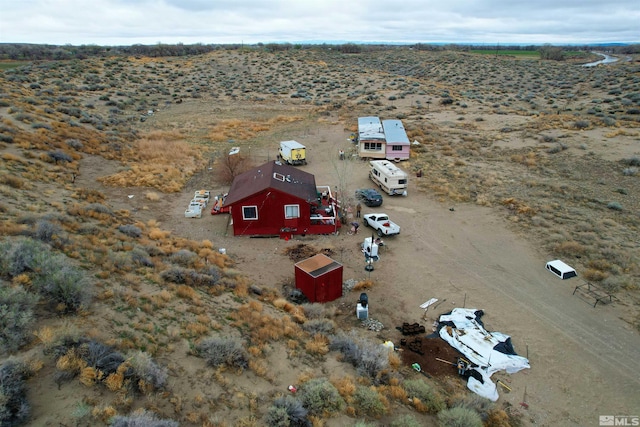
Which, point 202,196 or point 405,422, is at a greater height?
point 405,422

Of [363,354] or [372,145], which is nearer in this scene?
[363,354]

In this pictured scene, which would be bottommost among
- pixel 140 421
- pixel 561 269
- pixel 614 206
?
pixel 561 269

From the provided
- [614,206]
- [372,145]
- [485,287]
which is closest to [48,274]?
[485,287]

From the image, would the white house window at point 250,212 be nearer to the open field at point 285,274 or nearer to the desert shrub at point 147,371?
the open field at point 285,274

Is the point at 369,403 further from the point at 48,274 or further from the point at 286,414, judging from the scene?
the point at 48,274

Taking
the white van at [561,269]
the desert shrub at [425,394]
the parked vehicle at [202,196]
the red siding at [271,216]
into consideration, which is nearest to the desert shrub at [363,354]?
the desert shrub at [425,394]

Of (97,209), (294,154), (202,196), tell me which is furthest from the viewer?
(294,154)

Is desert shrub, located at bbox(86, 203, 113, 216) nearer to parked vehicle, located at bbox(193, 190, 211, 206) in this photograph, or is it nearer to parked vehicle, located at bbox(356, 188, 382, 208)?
parked vehicle, located at bbox(193, 190, 211, 206)
